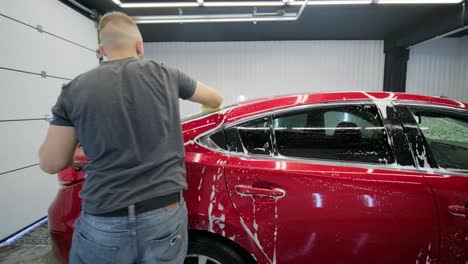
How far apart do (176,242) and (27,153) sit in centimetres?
311

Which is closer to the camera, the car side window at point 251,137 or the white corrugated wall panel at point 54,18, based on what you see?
the car side window at point 251,137

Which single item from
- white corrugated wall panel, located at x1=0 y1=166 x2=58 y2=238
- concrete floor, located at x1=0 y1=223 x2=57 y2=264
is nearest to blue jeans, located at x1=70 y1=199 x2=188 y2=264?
concrete floor, located at x1=0 y1=223 x2=57 y2=264

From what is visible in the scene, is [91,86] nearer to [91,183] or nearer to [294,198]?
[91,183]

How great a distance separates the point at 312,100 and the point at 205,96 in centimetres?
64

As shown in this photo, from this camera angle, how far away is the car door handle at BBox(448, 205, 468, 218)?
134 cm

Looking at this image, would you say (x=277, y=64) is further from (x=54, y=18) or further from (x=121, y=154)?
(x=121, y=154)

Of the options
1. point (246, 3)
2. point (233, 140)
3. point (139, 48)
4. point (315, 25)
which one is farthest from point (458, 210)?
point (315, 25)

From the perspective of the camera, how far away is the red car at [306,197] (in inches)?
52.7

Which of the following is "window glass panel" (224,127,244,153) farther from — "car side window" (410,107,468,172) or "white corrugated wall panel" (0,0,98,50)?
"white corrugated wall panel" (0,0,98,50)

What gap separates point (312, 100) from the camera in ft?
5.00

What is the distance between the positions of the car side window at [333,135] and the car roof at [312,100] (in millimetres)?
53

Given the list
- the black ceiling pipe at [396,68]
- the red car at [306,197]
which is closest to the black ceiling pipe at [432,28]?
the black ceiling pipe at [396,68]

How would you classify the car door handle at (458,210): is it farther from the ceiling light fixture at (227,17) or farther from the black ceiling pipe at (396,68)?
the black ceiling pipe at (396,68)

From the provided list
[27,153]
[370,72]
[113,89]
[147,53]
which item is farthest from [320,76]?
[113,89]
